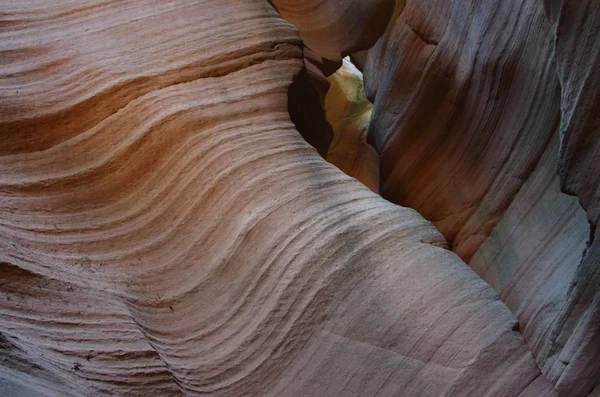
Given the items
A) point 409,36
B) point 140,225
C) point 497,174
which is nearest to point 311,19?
point 409,36

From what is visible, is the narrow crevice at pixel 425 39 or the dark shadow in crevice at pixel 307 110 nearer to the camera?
the dark shadow in crevice at pixel 307 110

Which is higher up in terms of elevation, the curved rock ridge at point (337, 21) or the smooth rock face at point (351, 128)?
the curved rock ridge at point (337, 21)

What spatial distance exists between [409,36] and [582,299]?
3.93 meters

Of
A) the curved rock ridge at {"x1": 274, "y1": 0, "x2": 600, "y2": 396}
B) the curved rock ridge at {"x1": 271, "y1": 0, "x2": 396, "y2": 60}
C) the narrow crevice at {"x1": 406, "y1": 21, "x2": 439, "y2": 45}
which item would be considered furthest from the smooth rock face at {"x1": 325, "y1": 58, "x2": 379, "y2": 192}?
the narrow crevice at {"x1": 406, "y1": 21, "x2": 439, "y2": 45}

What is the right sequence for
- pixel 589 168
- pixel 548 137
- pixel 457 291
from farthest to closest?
pixel 548 137 → pixel 457 291 → pixel 589 168

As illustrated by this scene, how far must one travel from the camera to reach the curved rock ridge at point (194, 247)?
8.34 feet

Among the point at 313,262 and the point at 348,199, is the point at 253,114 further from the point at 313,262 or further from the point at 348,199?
the point at 313,262

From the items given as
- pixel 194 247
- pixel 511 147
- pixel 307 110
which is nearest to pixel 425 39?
pixel 511 147

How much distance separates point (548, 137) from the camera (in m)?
3.89

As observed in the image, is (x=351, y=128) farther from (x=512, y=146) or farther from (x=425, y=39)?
(x=512, y=146)

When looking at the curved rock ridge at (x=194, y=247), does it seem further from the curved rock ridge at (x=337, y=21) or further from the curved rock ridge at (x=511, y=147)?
the curved rock ridge at (x=337, y=21)

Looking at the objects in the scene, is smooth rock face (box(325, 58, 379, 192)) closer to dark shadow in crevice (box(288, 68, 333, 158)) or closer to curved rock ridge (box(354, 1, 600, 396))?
curved rock ridge (box(354, 1, 600, 396))

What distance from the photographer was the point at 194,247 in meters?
2.94

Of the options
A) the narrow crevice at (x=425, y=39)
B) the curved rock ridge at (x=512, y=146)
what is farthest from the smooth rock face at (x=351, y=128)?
the narrow crevice at (x=425, y=39)
